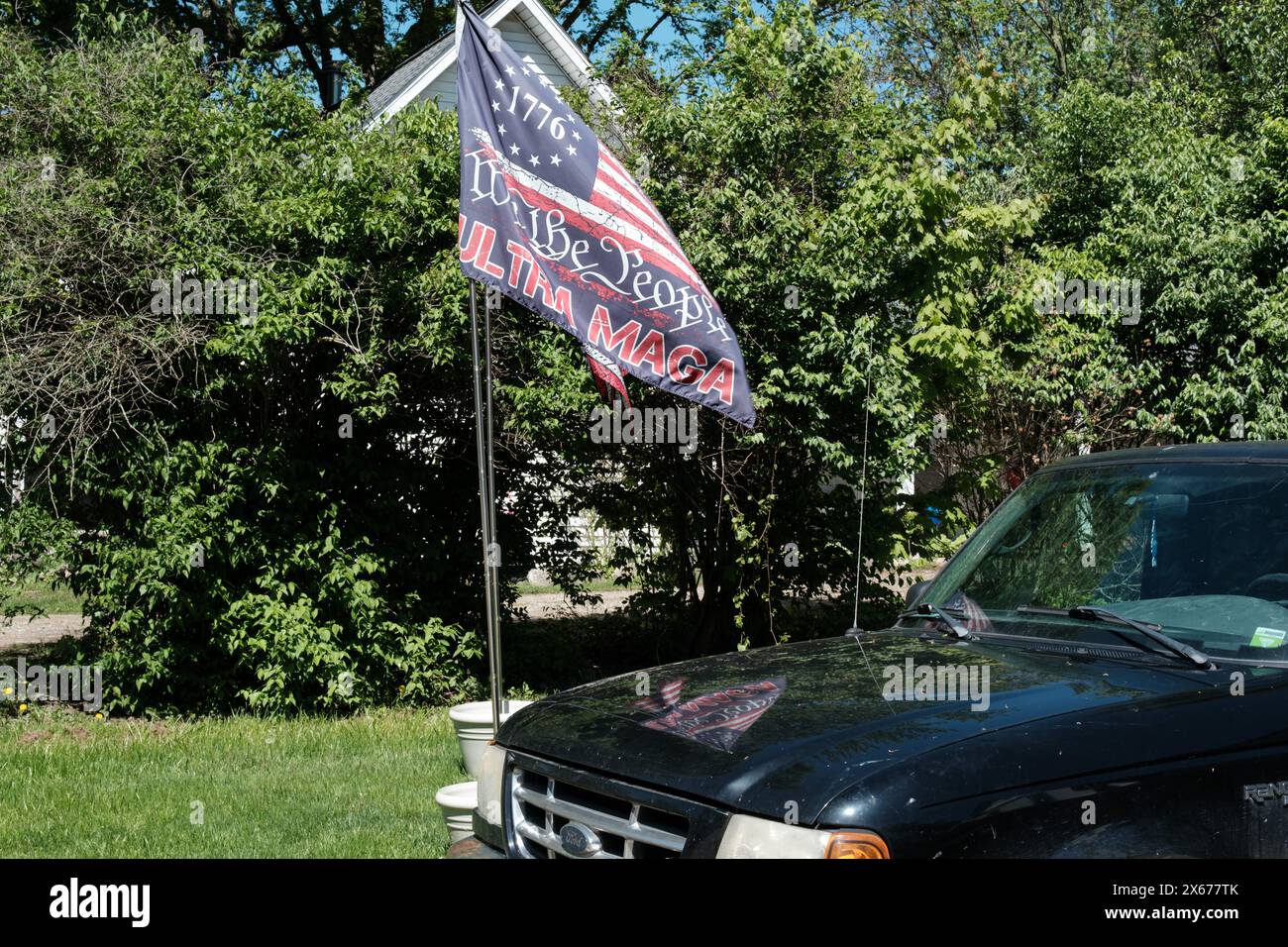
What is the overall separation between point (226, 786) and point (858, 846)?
5273 millimetres

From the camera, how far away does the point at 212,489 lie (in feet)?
28.1

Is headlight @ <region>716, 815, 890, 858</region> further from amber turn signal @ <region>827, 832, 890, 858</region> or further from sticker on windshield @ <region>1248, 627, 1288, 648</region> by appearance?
sticker on windshield @ <region>1248, 627, 1288, 648</region>

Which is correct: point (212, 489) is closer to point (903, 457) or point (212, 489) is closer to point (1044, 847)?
point (903, 457)

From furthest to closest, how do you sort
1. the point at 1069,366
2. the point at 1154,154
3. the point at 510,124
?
the point at 1154,154 → the point at 1069,366 → the point at 510,124

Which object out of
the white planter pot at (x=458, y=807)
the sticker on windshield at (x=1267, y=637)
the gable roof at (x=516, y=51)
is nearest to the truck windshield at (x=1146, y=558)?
the sticker on windshield at (x=1267, y=637)

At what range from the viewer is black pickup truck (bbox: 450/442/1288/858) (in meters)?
2.76

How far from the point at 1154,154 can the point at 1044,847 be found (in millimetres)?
11008

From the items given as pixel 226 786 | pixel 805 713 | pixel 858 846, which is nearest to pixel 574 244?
pixel 805 713

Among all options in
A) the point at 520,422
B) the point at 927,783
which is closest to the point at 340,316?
the point at 520,422

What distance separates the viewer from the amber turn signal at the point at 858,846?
2.64m

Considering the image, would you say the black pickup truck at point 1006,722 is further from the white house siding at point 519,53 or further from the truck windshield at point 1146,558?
the white house siding at point 519,53

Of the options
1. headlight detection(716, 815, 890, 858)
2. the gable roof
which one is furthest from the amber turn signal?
the gable roof

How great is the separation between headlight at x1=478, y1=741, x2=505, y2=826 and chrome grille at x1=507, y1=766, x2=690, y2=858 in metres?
0.08

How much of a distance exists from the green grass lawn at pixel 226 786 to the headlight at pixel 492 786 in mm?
2340
